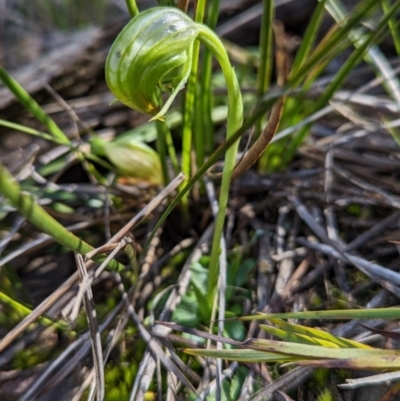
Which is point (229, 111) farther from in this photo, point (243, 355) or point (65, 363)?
point (65, 363)

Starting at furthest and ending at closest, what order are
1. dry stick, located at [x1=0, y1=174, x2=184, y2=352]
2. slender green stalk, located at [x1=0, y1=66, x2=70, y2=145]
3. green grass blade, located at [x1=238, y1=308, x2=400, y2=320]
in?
slender green stalk, located at [x1=0, y1=66, x2=70, y2=145] < dry stick, located at [x1=0, y1=174, x2=184, y2=352] < green grass blade, located at [x1=238, y1=308, x2=400, y2=320]

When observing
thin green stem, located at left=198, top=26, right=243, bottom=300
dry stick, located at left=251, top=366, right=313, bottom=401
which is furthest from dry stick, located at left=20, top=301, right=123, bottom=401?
dry stick, located at left=251, top=366, right=313, bottom=401

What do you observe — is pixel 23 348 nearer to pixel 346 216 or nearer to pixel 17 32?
pixel 346 216

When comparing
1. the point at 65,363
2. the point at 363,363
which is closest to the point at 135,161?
the point at 65,363

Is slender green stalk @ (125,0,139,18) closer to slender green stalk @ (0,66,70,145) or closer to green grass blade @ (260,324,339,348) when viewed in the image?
slender green stalk @ (0,66,70,145)

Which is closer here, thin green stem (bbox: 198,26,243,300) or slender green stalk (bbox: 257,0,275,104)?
thin green stem (bbox: 198,26,243,300)

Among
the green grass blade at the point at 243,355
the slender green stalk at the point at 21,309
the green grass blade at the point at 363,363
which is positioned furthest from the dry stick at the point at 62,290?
the green grass blade at the point at 363,363

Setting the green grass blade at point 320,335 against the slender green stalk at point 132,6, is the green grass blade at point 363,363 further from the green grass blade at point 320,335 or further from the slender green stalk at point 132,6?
the slender green stalk at point 132,6
